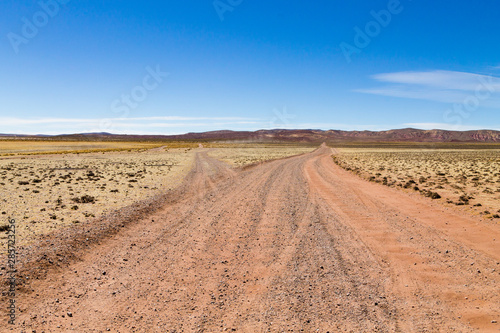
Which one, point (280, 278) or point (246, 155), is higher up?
point (246, 155)

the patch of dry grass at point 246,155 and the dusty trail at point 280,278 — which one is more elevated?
the patch of dry grass at point 246,155

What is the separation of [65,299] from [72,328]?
1030 mm

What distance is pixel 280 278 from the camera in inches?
248

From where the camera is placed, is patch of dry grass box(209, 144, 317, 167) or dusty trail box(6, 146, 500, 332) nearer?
dusty trail box(6, 146, 500, 332)

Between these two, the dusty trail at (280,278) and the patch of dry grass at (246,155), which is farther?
the patch of dry grass at (246,155)

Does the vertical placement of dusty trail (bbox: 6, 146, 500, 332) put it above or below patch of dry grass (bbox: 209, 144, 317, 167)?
below

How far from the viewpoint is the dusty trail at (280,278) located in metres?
4.82

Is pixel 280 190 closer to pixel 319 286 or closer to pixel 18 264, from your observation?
pixel 319 286

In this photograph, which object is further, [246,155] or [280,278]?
[246,155]

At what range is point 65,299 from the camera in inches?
216

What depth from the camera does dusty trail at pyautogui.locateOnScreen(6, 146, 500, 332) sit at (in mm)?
4820

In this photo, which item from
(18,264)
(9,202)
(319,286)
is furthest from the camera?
(9,202)

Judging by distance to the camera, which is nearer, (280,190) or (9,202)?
(9,202)

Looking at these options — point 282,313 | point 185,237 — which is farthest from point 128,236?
point 282,313
